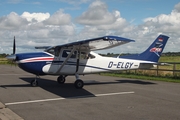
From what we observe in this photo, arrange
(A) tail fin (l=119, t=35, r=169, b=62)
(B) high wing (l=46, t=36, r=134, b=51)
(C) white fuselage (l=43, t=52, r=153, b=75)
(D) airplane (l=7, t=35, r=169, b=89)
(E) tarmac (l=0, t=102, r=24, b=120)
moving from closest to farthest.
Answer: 1. (E) tarmac (l=0, t=102, r=24, b=120)
2. (B) high wing (l=46, t=36, r=134, b=51)
3. (D) airplane (l=7, t=35, r=169, b=89)
4. (C) white fuselage (l=43, t=52, r=153, b=75)
5. (A) tail fin (l=119, t=35, r=169, b=62)

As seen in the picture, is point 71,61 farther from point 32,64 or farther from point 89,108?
point 89,108

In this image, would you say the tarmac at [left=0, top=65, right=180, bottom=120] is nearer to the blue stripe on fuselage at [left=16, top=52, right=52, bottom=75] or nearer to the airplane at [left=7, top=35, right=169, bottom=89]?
the blue stripe on fuselage at [left=16, top=52, right=52, bottom=75]

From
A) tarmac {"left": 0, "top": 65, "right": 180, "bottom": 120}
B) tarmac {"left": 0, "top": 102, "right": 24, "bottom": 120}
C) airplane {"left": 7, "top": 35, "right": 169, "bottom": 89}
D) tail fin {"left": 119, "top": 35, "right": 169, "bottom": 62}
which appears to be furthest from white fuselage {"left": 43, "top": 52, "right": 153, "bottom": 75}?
tarmac {"left": 0, "top": 102, "right": 24, "bottom": 120}

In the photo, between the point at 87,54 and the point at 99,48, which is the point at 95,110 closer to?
the point at 99,48

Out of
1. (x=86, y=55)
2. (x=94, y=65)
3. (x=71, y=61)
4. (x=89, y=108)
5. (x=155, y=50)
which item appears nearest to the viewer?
(x=89, y=108)

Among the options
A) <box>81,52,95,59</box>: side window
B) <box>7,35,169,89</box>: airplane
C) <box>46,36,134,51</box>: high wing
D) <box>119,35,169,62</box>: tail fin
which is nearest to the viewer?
<box>46,36,134,51</box>: high wing

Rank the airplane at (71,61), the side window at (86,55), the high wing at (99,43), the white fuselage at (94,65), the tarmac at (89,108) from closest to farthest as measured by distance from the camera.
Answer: the tarmac at (89,108), the high wing at (99,43), the airplane at (71,61), the white fuselage at (94,65), the side window at (86,55)

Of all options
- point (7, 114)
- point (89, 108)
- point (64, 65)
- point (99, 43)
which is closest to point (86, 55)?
point (64, 65)

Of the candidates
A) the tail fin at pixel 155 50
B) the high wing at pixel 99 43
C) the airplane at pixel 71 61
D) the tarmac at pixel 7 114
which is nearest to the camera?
the tarmac at pixel 7 114

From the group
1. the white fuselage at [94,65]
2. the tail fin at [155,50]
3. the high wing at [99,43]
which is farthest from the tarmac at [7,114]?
the tail fin at [155,50]

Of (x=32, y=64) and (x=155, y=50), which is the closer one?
(x=32, y=64)

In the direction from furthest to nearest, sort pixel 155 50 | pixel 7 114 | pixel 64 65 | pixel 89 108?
pixel 155 50 → pixel 64 65 → pixel 89 108 → pixel 7 114

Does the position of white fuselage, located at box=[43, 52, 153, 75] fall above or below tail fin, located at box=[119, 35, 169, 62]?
below

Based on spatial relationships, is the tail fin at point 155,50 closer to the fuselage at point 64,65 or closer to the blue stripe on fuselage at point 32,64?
the fuselage at point 64,65
